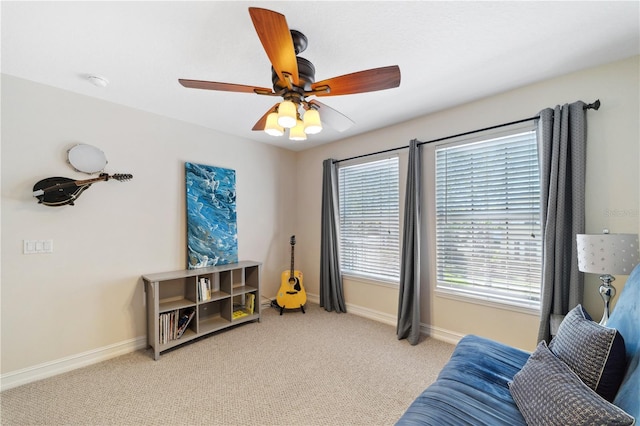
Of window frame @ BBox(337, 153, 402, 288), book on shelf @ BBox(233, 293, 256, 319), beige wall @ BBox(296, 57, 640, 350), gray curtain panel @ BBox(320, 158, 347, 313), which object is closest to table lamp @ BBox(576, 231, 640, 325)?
beige wall @ BBox(296, 57, 640, 350)

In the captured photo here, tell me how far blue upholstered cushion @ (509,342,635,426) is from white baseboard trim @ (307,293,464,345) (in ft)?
5.16

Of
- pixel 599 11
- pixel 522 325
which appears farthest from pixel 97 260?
pixel 599 11

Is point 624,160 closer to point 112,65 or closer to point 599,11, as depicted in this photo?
point 599,11

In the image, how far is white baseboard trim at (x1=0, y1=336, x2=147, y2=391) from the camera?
83.4 inches

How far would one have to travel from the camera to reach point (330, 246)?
3.83 m

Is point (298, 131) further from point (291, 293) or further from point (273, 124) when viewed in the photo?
point (291, 293)

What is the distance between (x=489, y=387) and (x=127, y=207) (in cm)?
326

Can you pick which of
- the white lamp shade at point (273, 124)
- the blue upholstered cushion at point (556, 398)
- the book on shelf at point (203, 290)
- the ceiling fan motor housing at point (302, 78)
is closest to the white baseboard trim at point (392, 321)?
the blue upholstered cushion at point (556, 398)

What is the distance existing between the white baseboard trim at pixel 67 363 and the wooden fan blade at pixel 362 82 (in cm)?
299

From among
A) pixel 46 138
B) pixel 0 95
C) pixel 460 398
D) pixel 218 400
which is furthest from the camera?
pixel 46 138

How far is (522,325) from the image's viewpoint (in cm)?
239

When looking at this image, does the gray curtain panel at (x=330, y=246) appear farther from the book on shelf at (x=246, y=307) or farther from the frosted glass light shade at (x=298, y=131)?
the frosted glass light shade at (x=298, y=131)

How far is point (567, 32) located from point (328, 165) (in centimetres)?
265

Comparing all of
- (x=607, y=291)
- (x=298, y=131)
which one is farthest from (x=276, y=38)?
(x=607, y=291)
